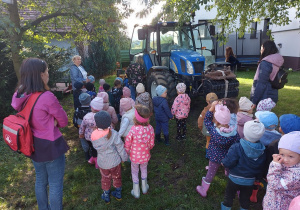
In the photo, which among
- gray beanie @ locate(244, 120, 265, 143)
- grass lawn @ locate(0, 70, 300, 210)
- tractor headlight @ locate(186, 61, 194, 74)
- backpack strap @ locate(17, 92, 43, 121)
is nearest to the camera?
gray beanie @ locate(244, 120, 265, 143)

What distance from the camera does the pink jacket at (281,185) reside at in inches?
67.3

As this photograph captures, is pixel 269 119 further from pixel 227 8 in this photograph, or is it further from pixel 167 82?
pixel 227 8

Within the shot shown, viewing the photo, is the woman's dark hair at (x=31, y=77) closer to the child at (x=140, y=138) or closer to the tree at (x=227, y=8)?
the child at (x=140, y=138)

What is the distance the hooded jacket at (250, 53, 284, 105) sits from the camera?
141 inches

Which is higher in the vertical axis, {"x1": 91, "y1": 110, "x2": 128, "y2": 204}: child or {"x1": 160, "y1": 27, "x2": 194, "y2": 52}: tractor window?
{"x1": 160, "y1": 27, "x2": 194, "y2": 52}: tractor window

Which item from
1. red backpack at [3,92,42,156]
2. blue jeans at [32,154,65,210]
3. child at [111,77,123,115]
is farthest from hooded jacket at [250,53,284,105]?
red backpack at [3,92,42,156]

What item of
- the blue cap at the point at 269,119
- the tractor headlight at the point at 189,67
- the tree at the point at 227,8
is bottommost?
the blue cap at the point at 269,119

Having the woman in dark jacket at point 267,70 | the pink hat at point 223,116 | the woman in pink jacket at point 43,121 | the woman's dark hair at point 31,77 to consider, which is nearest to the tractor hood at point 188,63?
the woman in dark jacket at point 267,70

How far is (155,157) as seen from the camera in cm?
406

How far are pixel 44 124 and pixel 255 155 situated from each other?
2.16 m

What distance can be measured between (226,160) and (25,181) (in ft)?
10.9

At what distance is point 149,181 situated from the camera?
3402mm

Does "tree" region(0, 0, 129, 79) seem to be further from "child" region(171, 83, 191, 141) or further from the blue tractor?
"child" region(171, 83, 191, 141)

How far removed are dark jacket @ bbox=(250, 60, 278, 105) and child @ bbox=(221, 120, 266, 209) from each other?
1867mm
